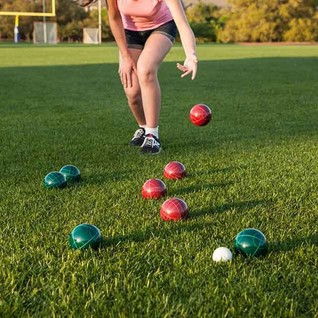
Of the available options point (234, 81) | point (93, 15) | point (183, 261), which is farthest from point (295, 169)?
point (93, 15)

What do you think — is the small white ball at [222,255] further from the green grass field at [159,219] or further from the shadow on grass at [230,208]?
the shadow on grass at [230,208]

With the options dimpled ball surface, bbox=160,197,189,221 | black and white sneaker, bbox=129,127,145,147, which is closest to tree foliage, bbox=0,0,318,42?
black and white sneaker, bbox=129,127,145,147

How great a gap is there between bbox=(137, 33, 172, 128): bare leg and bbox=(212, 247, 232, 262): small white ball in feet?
9.48

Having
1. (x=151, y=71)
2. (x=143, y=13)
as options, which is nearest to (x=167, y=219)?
(x=151, y=71)

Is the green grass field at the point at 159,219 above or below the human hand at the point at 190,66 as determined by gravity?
below

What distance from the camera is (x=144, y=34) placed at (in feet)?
17.4

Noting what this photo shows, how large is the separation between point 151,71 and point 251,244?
9.62 ft

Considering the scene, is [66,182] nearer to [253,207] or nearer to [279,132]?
[253,207]

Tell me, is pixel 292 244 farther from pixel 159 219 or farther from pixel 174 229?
pixel 159 219

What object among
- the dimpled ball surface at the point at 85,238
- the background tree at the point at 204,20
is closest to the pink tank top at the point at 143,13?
the dimpled ball surface at the point at 85,238

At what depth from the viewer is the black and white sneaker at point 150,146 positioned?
16.3 ft

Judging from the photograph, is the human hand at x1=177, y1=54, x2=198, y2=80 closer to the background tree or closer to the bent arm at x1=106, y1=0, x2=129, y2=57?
the bent arm at x1=106, y1=0, x2=129, y2=57

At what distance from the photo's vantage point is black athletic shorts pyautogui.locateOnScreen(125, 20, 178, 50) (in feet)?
17.0

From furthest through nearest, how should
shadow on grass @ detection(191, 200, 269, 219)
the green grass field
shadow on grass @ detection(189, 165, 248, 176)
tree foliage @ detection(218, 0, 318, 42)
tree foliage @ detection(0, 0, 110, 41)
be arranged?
1. tree foliage @ detection(0, 0, 110, 41)
2. tree foliage @ detection(218, 0, 318, 42)
3. shadow on grass @ detection(189, 165, 248, 176)
4. shadow on grass @ detection(191, 200, 269, 219)
5. the green grass field
